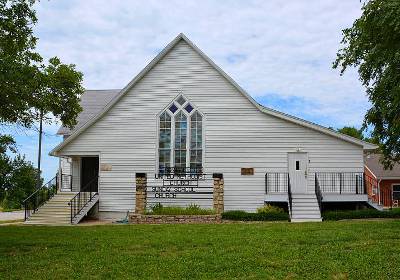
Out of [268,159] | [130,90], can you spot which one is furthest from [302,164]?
[130,90]

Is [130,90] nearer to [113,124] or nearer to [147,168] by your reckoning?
[113,124]

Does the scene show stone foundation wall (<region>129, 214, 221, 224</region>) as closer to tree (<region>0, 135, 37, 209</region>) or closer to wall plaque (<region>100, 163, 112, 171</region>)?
wall plaque (<region>100, 163, 112, 171</region>)

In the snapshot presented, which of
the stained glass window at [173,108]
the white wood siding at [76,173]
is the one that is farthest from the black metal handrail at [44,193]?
the stained glass window at [173,108]

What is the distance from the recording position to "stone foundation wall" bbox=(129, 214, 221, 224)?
71.4 feet

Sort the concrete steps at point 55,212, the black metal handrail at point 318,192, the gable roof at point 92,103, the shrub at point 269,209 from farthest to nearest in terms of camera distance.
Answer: the gable roof at point 92,103, the concrete steps at point 55,212, the black metal handrail at point 318,192, the shrub at point 269,209

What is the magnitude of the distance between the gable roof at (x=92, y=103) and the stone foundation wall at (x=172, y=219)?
11.6 meters

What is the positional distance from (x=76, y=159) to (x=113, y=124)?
3.41 meters

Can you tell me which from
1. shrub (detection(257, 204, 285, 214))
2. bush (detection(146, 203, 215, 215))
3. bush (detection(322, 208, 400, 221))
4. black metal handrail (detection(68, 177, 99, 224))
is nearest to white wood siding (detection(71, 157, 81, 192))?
black metal handrail (detection(68, 177, 99, 224))

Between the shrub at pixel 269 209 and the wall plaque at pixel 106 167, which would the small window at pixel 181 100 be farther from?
the shrub at pixel 269 209

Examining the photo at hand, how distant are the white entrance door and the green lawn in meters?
8.48

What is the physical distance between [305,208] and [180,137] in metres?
6.87

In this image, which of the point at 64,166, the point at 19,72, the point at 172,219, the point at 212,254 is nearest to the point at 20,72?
the point at 19,72

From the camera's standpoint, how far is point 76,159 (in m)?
28.0

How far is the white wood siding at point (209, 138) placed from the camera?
24781 millimetres
